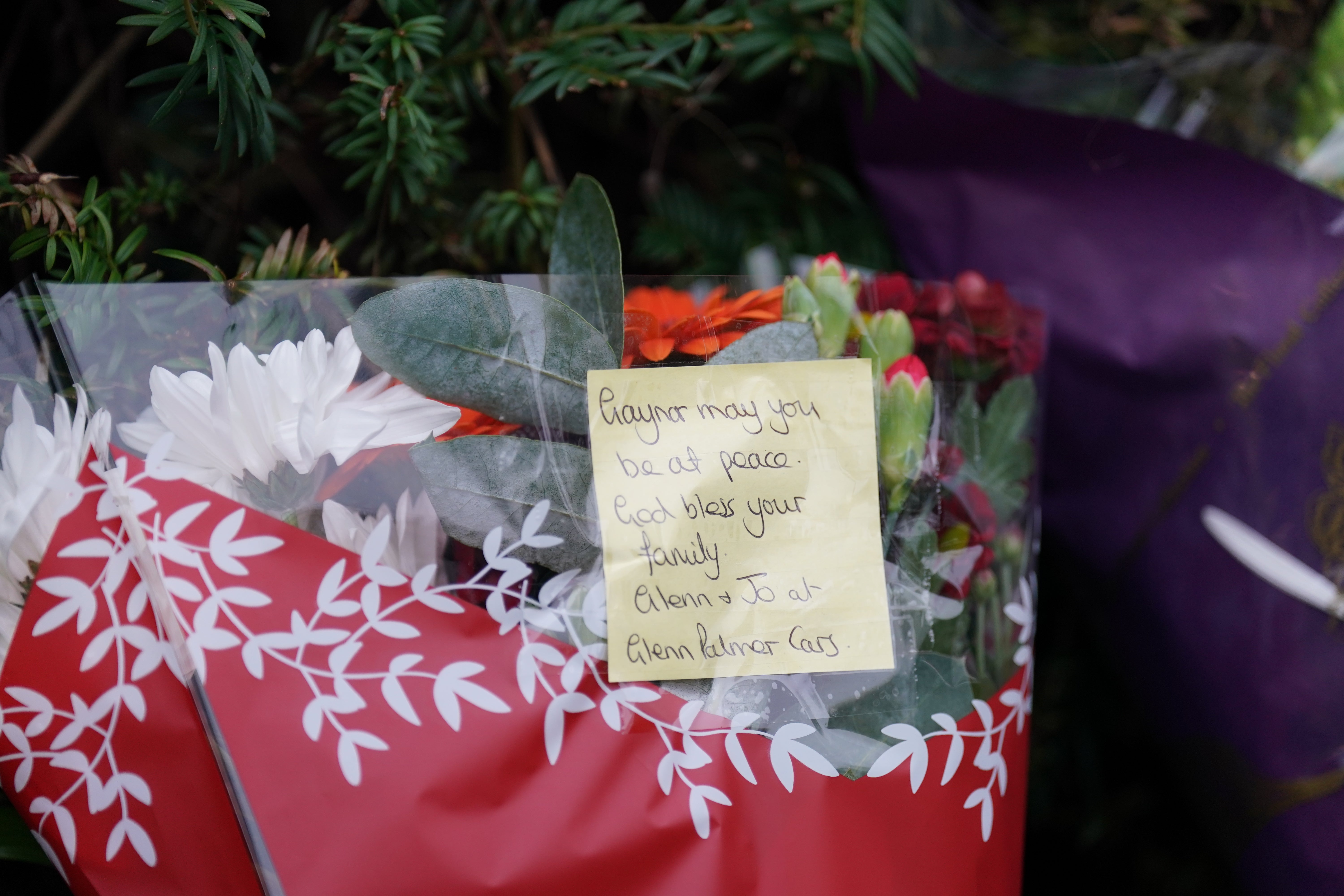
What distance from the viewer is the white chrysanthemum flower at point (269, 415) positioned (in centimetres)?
52

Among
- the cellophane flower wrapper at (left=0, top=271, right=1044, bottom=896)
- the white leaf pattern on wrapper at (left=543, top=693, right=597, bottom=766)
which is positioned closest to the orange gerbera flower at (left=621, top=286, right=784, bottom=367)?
the cellophane flower wrapper at (left=0, top=271, right=1044, bottom=896)

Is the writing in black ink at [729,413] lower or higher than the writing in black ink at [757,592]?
higher

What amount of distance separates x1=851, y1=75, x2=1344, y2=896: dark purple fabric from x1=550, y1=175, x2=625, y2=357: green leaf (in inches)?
15.7

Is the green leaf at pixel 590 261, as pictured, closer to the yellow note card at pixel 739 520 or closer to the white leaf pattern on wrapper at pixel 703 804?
the yellow note card at pixel 739 520

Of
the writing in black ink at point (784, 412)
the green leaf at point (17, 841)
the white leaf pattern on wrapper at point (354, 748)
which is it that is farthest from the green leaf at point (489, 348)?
the green leaf at point (17, 841)

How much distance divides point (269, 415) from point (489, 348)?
14cm

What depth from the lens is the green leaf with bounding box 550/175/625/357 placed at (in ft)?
1.93

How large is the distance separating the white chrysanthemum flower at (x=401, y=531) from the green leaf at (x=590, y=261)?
0.54 feet

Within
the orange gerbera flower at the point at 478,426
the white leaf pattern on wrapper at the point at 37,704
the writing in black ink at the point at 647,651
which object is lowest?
the white leaf pattern on wrapper at the point at 37,704

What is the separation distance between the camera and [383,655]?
52 centimetres

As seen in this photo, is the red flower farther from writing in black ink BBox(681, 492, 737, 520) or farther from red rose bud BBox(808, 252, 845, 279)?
writing in black ink BBox(681, 492, 737, 520)

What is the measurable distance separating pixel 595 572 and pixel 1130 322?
658 millimetres

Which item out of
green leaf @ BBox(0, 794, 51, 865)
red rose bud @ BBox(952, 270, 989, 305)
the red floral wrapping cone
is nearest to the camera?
the red floral wrapping cone

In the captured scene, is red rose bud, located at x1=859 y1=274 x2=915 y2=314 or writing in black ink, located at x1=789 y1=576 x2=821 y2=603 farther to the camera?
red rose bud, located at x1=859 y1=274 x2=915 y2=314
